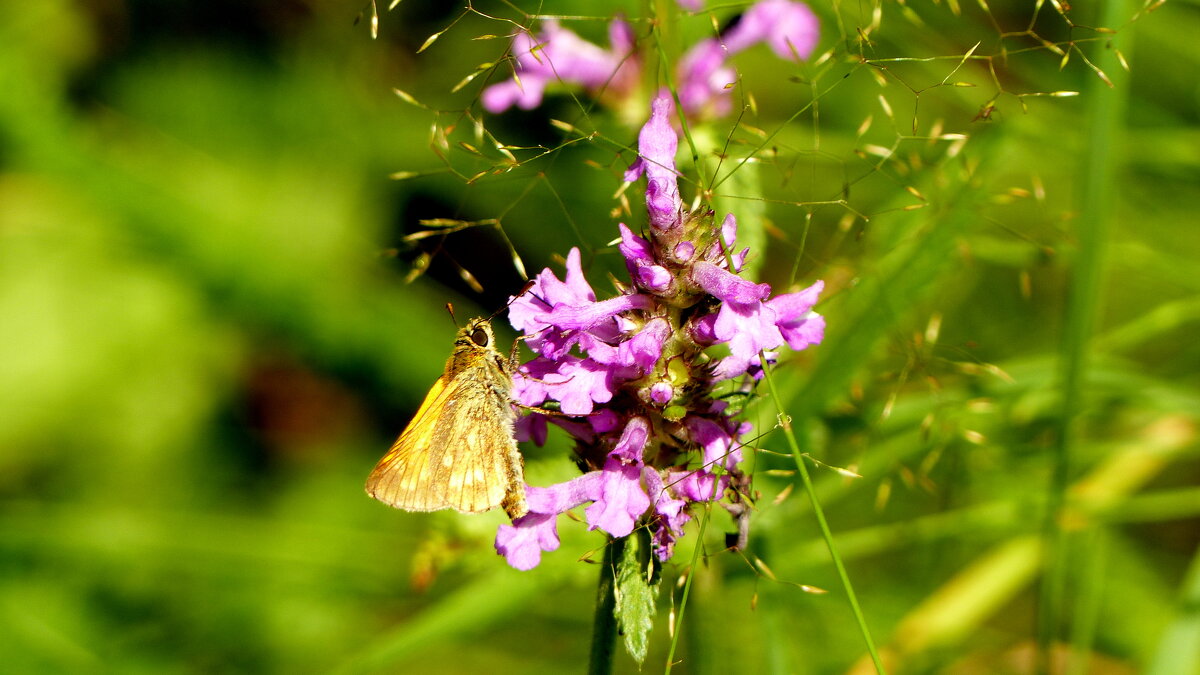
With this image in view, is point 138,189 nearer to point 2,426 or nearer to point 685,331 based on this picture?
→ point 2,426

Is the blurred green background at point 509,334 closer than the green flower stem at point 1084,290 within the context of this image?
No

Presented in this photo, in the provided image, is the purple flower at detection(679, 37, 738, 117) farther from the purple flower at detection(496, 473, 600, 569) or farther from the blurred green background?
the purple flower at detection(496, 473, 600, 569)

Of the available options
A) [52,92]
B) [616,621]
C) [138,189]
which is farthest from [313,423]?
[616,621]

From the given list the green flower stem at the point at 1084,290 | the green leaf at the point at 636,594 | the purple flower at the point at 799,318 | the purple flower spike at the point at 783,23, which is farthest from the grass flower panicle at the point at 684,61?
the green leaf at the point at 636,594

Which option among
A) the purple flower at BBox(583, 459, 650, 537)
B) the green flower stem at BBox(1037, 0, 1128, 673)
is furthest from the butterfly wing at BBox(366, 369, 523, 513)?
the green flower stem at BBox(1037, 0, 1128, 673)

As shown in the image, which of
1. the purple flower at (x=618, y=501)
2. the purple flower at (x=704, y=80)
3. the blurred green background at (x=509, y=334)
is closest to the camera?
the purple flower at (x=618, y=501)

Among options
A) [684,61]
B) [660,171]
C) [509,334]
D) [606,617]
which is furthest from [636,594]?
[509,334]

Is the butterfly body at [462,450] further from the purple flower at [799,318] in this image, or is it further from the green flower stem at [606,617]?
the purple flower at [799,318]
